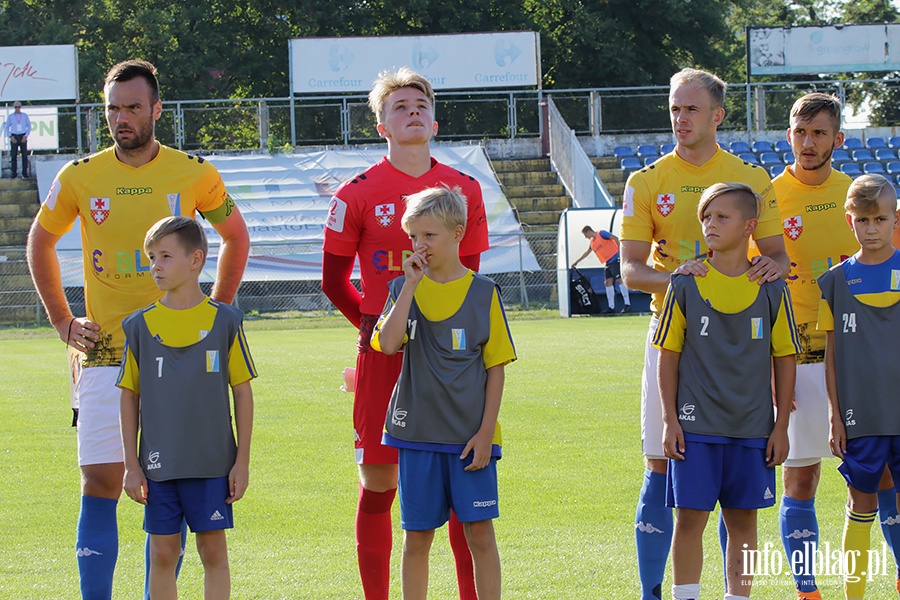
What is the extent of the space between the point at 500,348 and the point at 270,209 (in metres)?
25.8

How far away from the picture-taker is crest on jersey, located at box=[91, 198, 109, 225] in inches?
197

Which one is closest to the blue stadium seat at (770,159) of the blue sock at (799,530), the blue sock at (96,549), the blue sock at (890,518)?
the blue sock at (890,518)

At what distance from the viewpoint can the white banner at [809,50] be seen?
3500 centimetres

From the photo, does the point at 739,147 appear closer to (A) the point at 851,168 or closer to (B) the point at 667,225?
(A) the point at 851,168

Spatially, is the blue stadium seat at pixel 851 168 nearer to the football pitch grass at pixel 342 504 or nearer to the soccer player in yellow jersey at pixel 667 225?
the football pitch grass at pixel 342 504

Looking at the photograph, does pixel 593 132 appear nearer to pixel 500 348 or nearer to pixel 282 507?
pixel 282 507

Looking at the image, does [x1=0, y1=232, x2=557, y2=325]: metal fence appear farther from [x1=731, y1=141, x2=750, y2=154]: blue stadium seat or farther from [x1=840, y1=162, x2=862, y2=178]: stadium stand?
[x1=840, y1=162, x2=862, y2=178]: stadium stand

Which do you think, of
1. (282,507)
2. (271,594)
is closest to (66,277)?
(282,507)

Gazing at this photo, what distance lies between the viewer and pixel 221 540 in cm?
451

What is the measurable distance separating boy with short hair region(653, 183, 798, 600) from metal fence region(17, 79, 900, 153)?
2721 centimetres

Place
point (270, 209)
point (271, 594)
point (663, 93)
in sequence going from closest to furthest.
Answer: point (271, 594)
point (270, 209)
point (663, 93)

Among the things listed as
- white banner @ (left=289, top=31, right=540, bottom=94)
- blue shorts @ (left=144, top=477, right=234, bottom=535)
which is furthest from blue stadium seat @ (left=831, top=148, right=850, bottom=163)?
blue shorts @ (left=144, top=477, right=234, bottom=535)

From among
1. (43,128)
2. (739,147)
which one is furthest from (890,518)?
(43,128)

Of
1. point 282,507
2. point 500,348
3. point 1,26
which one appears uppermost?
point 1,26
